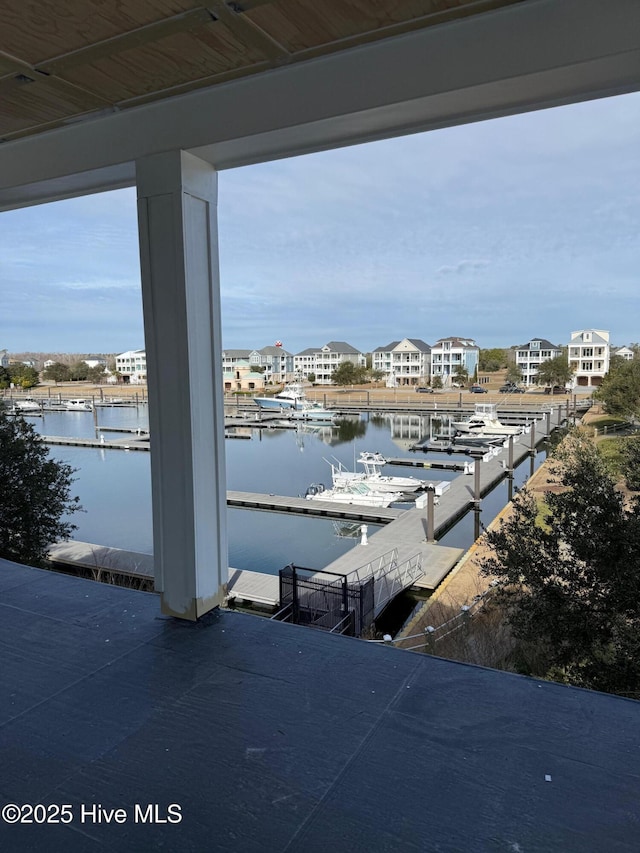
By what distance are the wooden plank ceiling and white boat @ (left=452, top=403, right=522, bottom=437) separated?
84.7 ft

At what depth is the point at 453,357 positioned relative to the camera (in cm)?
4950

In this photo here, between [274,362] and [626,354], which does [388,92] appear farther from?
[274,362]

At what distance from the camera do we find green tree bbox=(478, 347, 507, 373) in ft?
165

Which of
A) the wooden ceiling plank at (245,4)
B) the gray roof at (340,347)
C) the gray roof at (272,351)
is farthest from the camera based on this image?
the gray roof at (272,351)

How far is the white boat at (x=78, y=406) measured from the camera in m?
39.4

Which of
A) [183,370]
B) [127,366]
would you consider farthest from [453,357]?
[183,370]

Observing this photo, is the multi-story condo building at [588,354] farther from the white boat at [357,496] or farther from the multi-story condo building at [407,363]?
the white boat at [357,496]

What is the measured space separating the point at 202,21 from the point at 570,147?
4669 mm

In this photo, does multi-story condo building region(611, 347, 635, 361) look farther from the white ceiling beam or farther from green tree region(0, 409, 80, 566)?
the white ceiling beam

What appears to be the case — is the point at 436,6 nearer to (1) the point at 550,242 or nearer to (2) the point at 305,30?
(2) the point at 305,30

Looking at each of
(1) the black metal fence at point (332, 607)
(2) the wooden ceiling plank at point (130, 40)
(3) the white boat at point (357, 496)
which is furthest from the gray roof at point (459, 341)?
(2) the wooden ceiling plank at point (130, 40)

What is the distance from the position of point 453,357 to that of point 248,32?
50341 mm

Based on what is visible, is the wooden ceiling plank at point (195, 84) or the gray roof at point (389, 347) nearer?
the wooden ceiling plank at point (195, 84)

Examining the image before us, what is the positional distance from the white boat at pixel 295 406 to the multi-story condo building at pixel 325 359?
16891 mm
